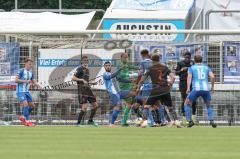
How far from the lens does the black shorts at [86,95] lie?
27188 mm

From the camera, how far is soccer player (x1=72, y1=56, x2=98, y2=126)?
26672 mm

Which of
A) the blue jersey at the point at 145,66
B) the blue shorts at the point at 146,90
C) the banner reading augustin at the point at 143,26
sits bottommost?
the blue shorts at the point at 146,90

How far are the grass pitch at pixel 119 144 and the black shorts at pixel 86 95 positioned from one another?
5226mm

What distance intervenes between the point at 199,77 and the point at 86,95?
12.4 feet

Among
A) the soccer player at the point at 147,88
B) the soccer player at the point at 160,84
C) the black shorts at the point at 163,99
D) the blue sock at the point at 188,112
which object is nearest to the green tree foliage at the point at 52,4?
the soccer player at the point at 147,88

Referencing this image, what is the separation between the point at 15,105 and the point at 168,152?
1340 centimetres

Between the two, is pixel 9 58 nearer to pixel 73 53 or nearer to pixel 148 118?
pixel 73 53

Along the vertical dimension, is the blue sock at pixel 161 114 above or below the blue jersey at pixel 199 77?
below

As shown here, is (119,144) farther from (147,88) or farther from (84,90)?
(84,90)

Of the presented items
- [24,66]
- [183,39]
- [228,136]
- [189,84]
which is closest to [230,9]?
[183,39]

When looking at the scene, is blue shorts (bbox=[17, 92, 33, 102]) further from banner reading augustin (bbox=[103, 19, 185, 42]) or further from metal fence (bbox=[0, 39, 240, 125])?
banner reading augustin (bbox=[103, 19, 185, 42])

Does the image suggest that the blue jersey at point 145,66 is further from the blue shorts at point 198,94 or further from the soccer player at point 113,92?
the blue shorts at point 198,94

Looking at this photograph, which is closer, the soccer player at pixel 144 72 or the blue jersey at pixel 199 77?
the blue jersey at pixel 199 77

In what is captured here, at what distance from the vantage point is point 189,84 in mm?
24984
